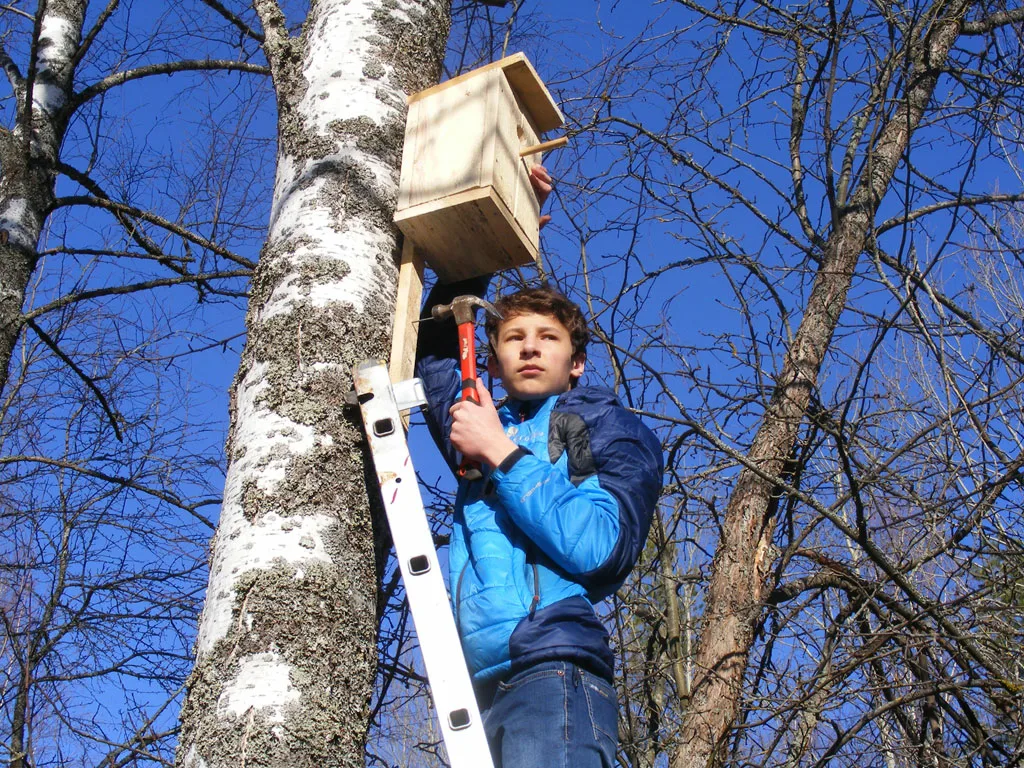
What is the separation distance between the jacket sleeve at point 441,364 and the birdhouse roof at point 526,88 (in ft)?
1.62

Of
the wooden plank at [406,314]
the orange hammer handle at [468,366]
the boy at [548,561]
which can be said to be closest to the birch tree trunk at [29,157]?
the wooden plank at [406,314]

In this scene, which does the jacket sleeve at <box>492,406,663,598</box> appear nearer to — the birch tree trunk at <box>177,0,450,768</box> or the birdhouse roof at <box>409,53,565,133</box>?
the birch tree trunk at <box>177,0,450,768</box>

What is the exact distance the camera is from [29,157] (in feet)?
14.1

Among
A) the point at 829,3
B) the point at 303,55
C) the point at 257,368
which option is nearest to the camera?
the point at 257,368

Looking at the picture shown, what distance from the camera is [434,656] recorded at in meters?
1.66

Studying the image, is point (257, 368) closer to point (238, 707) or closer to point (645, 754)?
point (238, 707)

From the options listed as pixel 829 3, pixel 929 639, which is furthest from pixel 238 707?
pixel 829 3

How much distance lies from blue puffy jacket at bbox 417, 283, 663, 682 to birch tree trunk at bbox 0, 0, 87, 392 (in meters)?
2.77

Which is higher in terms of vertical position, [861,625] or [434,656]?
[861,625]

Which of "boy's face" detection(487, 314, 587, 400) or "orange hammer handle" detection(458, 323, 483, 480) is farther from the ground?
"boy's face" detection(487, 314, 587, 400)

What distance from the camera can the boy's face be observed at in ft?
7.78

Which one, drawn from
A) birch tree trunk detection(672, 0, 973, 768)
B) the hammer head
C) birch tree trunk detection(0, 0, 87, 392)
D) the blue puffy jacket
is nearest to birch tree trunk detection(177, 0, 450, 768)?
the hammer head

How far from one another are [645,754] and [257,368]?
147 inches

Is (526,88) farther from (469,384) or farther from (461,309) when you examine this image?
(469,384)
